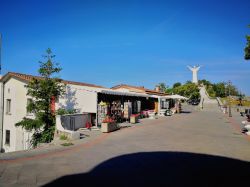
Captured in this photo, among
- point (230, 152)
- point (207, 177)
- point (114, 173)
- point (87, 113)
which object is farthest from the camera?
point (87, 113)

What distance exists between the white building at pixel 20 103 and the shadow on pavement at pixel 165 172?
1045cm

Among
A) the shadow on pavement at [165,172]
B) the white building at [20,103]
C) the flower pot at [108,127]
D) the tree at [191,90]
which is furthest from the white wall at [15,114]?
the tree at [191,90]

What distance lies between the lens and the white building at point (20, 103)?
18500 mm

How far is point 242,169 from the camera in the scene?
7.02m

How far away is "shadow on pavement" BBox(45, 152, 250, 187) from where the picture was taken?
591 centimetres

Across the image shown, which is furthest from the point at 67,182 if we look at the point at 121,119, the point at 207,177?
the point at 121,119

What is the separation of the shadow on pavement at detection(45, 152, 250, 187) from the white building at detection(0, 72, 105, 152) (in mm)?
10449

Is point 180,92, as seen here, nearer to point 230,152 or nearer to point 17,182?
point 230,152

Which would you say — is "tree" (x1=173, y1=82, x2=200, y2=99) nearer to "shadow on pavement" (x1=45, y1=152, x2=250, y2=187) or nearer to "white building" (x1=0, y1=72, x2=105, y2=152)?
"white building" (x1=0, y1=72, x2=105, y2=152)

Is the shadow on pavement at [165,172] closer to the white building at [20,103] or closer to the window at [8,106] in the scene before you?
the white building at [20,103]

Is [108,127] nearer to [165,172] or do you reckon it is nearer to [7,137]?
[165,172]

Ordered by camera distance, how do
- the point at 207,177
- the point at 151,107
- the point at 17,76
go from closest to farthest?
the point at 207,177, the point at 17,76, the point at 151,107

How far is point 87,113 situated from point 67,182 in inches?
472

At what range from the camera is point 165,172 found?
6.77m
